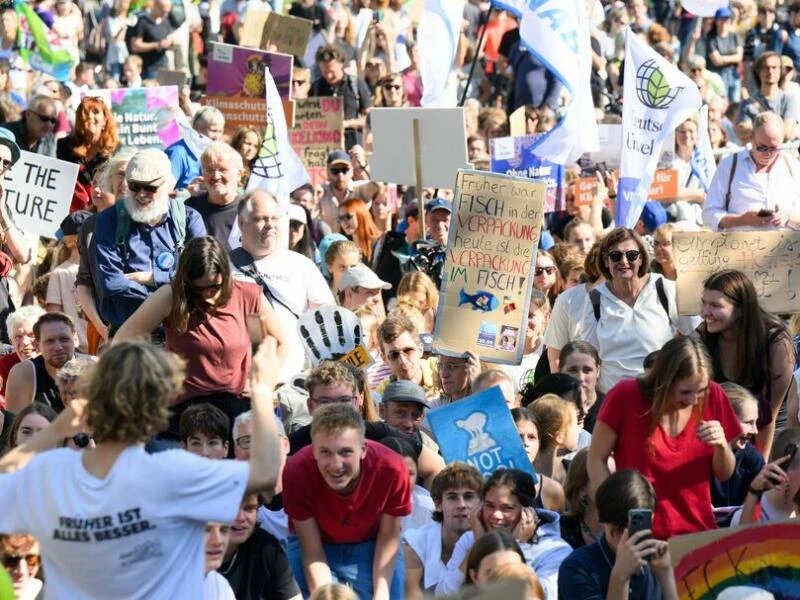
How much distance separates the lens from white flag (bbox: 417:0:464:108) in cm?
1463

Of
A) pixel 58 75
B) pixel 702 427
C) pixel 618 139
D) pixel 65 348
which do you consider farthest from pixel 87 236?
pixel 58 75

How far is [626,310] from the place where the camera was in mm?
9609

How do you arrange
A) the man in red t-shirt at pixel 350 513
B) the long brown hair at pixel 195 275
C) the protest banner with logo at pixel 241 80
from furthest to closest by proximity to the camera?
the protest banner with logo at pixel 241 80, the long brown hair at pixel 195 275, the man in red t-shirt at pixel 350 513

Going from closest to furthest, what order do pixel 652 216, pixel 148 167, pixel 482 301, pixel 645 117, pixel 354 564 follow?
pixel 354 564 < pixel 148 167 < pixel 482 301 < pixel 645 117 < pixel 652 216

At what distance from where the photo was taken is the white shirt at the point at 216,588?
6.18m

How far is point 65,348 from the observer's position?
905 centimetres

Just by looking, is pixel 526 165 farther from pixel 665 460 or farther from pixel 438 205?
pixel 665 460

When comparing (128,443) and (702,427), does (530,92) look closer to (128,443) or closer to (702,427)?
(702,427)

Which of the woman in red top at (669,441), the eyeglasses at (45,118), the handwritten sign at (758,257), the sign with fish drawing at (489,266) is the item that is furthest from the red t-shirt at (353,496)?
the eyeglasses at (45,118)

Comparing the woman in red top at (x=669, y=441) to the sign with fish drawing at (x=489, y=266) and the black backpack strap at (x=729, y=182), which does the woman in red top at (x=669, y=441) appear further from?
the black backpack strap at (x=729, y=182)

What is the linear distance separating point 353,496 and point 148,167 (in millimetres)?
2320

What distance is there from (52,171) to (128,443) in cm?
666

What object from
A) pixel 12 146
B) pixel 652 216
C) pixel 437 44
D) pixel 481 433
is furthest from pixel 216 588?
pixel 437 44

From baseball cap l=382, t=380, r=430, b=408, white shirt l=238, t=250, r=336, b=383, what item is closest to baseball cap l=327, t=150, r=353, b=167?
white shirt l=238, t=250, r=336, b=383
